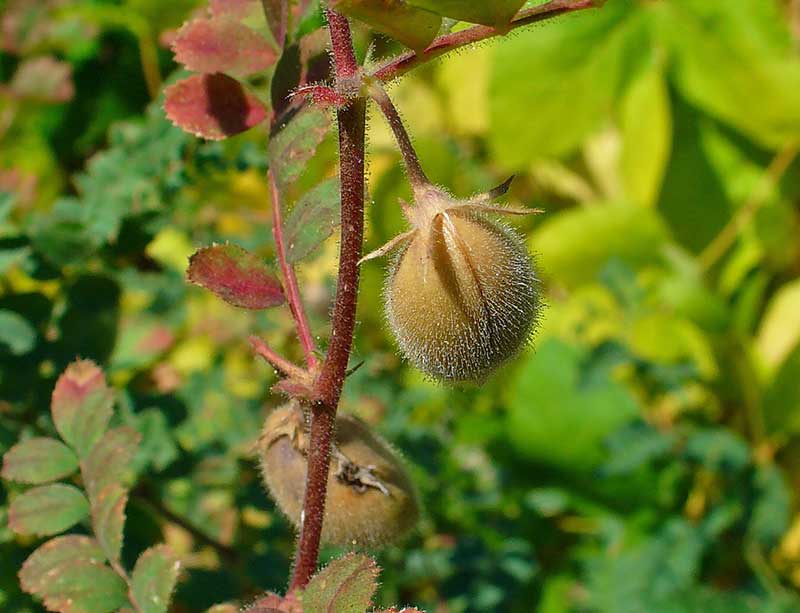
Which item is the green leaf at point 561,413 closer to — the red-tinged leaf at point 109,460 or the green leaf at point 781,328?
the green leaf at point 781,328

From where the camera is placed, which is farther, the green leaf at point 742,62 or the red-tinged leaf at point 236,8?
the green leaf at point 742,62

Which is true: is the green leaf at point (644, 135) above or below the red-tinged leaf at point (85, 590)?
below

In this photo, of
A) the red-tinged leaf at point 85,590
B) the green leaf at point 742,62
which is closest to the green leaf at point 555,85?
the green leaf at point 742,62

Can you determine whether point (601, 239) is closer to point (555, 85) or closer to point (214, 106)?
point (555, 85)

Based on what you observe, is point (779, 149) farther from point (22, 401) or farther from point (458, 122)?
point (22, 401)

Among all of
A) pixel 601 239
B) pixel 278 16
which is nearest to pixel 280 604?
pixel 278 16

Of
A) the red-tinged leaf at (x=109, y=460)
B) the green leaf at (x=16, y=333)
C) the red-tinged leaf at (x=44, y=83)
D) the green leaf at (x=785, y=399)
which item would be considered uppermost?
the red-tinged leaf at (x=44, y=83)
